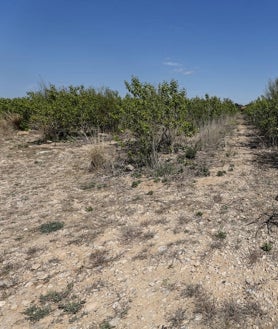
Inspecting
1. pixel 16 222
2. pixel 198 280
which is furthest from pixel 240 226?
pixel 16 222

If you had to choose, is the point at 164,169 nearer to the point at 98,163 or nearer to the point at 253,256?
the point at 98,163

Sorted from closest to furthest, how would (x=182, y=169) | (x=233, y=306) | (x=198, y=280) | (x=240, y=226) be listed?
(x=233, y=306)
(x=198, y=280)
(x=240, y=226)
(x=182, y=169)

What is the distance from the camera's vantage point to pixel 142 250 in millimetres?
4125

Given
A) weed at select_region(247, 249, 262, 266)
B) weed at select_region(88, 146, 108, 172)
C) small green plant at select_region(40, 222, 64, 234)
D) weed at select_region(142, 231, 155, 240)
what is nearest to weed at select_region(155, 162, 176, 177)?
weed at select_region(88, 146, 108, 172)

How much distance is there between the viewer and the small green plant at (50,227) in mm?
4789

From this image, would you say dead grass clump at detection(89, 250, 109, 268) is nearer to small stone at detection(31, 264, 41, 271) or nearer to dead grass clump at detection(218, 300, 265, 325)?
small stone at detection(31, 264, 41, 271)

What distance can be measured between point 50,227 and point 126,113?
412 centimetres

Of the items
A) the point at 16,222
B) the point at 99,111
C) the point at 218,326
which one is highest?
the point at 99,111

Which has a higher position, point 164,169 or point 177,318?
point 164,169

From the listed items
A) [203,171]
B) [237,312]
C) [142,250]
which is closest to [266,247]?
[237,312]

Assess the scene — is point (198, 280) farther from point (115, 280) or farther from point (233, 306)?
point (115, 280)

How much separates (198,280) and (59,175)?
5121 mm

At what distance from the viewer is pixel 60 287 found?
3506 millimetres

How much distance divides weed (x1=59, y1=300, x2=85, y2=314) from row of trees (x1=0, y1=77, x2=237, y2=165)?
4.72 meters
